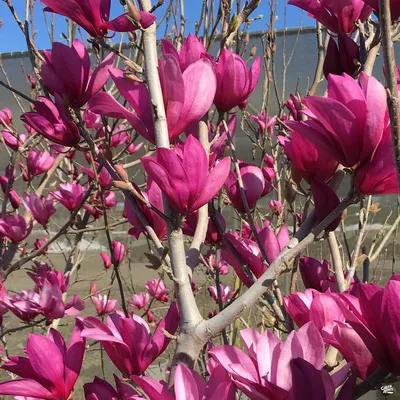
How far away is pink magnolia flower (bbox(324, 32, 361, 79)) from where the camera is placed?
0.54 metres

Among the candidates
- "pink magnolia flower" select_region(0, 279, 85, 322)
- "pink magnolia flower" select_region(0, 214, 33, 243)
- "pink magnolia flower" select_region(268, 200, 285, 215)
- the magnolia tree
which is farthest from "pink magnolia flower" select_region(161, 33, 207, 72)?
Answer: "pink magnolia flower" select_region(0, 214, 33, 243)

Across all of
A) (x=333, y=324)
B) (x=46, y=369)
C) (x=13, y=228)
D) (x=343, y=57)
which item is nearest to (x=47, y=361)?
(x=46, y=369)

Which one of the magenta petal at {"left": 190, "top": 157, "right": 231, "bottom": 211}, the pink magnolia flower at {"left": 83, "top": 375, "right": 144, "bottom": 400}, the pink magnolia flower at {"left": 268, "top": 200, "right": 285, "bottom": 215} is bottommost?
the pink magnolia flower at {"left": 268, "top": 200, "right": 285, "bottom": 215}

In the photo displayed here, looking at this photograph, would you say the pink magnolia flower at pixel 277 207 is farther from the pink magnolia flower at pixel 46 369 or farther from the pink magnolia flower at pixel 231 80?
the pink magnolia flower at pixel 46 369

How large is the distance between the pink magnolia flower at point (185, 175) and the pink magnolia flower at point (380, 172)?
0.12m

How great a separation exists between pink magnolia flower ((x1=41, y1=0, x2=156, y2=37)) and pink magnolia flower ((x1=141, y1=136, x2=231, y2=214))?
135 mm

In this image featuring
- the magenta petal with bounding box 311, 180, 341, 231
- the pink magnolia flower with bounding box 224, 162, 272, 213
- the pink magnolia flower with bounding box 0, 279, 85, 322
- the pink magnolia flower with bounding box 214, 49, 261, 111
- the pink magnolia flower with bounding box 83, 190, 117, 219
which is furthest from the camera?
the pink magnolia flower with bounding box 83, 190, 117, 219

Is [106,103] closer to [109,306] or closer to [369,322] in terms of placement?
[369,322]

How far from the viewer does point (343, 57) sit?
1.81 ft

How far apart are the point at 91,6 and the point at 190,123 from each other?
6.0 inches

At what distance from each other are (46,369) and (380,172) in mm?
358

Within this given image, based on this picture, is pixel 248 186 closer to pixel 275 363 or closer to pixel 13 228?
pixel 275 363

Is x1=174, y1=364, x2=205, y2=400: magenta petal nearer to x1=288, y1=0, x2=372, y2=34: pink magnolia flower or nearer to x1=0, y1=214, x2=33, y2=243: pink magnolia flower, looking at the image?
x1=288, y1=0, x2=372, y2=34: pink magnolia flower

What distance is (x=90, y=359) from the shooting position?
319 centimetres
